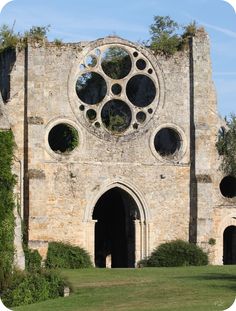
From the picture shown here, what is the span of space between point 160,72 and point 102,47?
2.73 meters

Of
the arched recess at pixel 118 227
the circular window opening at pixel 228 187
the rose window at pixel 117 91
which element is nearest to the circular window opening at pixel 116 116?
the rose window at pixel 117 91

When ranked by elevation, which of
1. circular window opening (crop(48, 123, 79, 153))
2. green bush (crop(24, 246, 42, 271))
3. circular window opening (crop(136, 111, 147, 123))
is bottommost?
green bush (crop(24, 246, 42, 271))

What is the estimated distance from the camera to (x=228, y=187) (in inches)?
1768

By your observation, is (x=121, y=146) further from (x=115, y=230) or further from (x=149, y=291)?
(x=149, y=291)

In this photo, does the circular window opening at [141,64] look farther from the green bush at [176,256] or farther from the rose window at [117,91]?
the green bush at [176,256]

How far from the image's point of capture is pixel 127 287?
3097 centimetres

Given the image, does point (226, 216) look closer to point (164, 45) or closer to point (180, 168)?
point (180, 168)

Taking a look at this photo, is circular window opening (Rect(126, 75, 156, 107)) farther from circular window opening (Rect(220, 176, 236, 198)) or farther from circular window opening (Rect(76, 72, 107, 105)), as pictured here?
circular window opening (Rect(220, 176, 236, 198))

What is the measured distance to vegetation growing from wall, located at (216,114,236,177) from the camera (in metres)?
43.8

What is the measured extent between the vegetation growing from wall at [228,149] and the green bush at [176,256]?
148 inches

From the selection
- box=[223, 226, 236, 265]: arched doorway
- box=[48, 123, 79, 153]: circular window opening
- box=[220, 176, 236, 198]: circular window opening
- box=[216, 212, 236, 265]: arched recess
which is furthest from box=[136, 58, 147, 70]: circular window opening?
box=[223, 226, 236, 265]: arched doorway

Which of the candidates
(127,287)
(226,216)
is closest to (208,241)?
(226,216)

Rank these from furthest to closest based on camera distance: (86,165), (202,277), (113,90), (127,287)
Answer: (113,90), (86,165), (202,277), (127,287)

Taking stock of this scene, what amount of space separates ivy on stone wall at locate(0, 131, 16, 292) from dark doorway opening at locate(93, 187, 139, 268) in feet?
24.3
